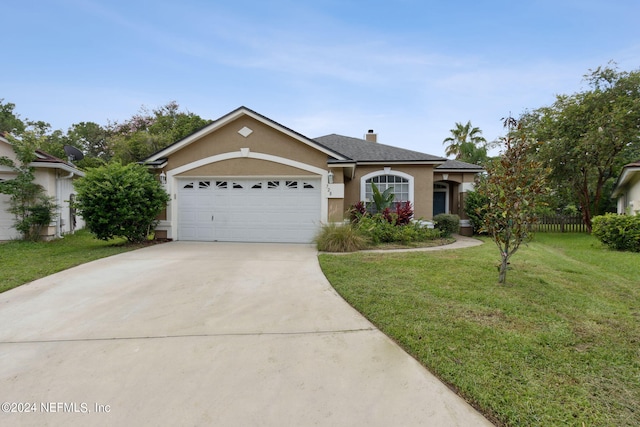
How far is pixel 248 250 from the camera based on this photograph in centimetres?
885

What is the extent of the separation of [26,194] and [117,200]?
4533 millimetres

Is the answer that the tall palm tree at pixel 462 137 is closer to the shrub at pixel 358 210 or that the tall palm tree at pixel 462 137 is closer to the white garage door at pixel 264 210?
the shrub at pixel 358 210

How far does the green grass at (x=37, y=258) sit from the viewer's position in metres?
5.75

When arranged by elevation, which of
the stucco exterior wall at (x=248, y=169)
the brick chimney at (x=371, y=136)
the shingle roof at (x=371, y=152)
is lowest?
the stucco exterior wall at (x=248, y=169)

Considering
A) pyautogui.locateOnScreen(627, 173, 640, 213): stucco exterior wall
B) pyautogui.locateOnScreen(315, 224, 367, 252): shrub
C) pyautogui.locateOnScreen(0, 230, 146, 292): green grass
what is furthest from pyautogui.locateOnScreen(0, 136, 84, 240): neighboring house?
pyautogui.locateOnScreen(627, 173, 640, 213): stucco exterior wall

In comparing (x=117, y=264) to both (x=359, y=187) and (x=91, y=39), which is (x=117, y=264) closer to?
(x=359, y=187)

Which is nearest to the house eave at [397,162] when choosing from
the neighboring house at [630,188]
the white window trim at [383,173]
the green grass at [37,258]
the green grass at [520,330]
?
the white window trim at [383,173]

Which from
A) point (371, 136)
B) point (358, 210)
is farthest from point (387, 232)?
point (371, 136)

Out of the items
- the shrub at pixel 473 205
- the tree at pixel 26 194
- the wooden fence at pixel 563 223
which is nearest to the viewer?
the tree at pixel 26 194

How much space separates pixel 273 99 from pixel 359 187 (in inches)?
290

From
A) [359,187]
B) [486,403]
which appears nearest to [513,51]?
[359,187]

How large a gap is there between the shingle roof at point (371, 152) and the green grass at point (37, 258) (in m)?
8.56

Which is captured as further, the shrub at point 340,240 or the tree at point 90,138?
the tree at point 90,138

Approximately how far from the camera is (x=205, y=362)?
111 inches
